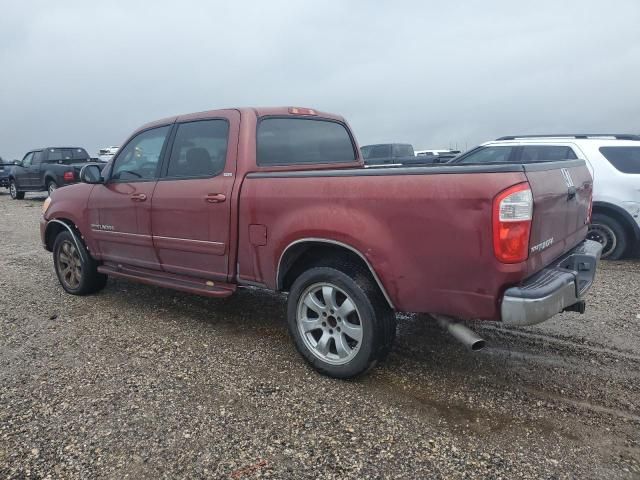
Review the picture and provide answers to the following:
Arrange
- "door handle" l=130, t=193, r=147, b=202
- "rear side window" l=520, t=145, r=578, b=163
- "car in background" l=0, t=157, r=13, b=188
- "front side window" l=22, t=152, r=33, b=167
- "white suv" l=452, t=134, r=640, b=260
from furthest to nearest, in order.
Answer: "car in background" l=0, t=157, r=13, b=188
"front side window" l=22, t=152, r=33, b=167
"rear side window" l=520, t=145, r=578, b=163
"white suv" l=452, t=134, r=640, b=260
"door handle" l=130, t=193, r=147, b=202

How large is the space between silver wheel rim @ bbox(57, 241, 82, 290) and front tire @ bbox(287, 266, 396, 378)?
10.0ft

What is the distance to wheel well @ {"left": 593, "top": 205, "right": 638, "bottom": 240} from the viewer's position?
6.82 metres

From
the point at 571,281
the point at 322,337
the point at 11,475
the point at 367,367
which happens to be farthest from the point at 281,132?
the point at 11,475

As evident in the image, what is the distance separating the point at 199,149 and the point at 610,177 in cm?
565

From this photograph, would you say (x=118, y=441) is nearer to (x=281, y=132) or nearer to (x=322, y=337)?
(x=322, y=337)

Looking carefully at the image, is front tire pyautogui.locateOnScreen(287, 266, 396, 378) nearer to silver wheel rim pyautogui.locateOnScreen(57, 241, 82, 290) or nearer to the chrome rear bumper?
the chrome rear bumper

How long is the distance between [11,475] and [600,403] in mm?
3309

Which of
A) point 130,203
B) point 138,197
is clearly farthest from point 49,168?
point 138,197

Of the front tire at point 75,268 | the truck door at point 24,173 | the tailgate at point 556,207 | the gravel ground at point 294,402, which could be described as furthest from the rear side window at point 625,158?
the truck door at point 24,173

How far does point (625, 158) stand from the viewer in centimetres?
682

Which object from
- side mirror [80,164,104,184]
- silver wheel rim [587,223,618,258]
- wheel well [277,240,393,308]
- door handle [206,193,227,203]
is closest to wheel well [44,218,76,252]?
side mirror [80,164,104,184]

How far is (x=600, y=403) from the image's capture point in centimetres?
307

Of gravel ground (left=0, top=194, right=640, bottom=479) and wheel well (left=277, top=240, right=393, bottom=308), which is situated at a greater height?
wheel well (left=277, top=240, right=393, bottom=308)

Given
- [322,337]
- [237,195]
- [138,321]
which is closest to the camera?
[322,337]
